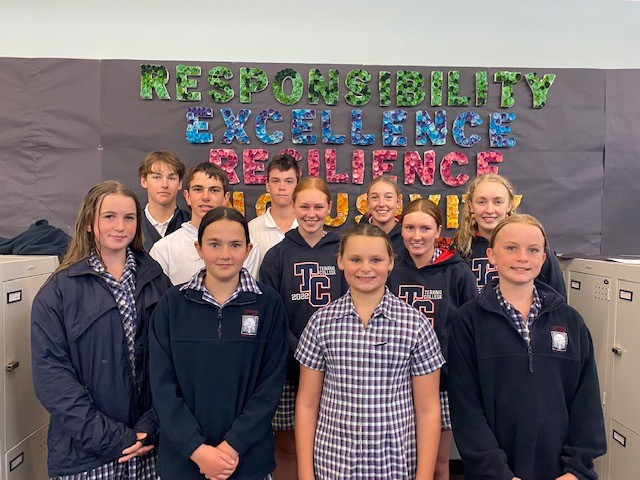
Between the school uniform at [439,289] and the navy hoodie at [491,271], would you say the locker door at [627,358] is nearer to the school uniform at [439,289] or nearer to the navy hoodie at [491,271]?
the navy hoodie at [491,271]

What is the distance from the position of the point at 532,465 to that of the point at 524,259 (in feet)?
2.15

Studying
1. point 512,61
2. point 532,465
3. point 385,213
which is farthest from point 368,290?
point 512,61

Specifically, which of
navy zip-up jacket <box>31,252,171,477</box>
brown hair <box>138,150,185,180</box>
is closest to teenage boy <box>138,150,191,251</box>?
brown hair <box>138,150,185,180</box>

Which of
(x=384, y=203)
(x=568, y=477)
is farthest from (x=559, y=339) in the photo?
(x=384, y=203)

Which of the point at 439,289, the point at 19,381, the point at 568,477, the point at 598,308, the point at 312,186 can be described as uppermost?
the point at 312,186

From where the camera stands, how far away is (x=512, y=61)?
3.21 meters

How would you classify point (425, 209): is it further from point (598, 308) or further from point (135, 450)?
point (135, 450)

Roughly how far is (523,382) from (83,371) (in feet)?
4.81

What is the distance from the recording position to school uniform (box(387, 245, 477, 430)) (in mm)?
2080

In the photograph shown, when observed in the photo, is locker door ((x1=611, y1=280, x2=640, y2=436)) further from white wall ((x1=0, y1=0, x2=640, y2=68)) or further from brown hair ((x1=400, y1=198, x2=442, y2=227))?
white wall ((x1=0, y1=0, x2=640, y2=68))

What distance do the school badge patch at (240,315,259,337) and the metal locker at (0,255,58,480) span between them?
3.37 feet

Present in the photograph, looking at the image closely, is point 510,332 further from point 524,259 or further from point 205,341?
point 205,341

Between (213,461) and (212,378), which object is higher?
(212,378)

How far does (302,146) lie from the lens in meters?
3.14
